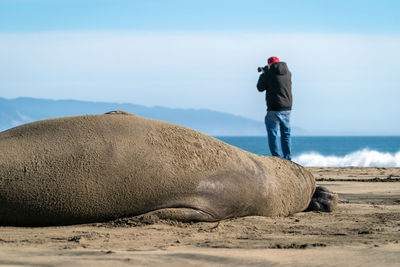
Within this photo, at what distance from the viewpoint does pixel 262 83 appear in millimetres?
9945

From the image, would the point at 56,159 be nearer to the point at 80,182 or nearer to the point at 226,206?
the point at 80,182

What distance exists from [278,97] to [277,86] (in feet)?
0.60

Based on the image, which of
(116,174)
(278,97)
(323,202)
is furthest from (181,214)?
(278,97)

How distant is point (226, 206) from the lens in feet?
17.2

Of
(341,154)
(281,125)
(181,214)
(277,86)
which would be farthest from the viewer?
(341,154)

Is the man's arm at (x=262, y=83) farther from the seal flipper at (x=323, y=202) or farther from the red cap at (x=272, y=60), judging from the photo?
the seal flipper at (x=323, y=202)

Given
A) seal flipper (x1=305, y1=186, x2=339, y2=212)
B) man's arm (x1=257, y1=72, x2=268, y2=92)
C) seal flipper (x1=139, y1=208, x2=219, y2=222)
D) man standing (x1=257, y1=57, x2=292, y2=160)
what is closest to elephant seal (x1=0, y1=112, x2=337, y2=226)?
seal flipper (x1=139, y1=208, x2=219, y2=222)

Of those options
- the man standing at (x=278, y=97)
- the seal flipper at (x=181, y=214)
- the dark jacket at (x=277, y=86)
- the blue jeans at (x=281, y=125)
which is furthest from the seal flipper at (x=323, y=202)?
the dark jacket at (x=277, y=86)

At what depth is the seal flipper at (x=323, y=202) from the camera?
6277 millimetres

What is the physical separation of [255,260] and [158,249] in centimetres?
70

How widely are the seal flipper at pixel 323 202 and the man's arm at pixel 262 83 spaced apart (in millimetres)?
3782

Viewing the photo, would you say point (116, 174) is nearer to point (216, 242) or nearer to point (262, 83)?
point (216, 242)

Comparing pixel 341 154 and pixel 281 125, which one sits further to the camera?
pixel 341 154

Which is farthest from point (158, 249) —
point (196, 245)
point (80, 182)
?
point (80, 182)
